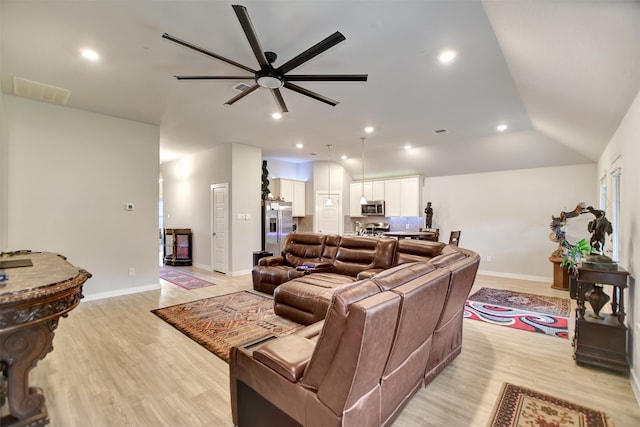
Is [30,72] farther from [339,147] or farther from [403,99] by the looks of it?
[339,147]

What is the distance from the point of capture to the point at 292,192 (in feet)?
27.3

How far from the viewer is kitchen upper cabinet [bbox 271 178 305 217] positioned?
808 centimetres

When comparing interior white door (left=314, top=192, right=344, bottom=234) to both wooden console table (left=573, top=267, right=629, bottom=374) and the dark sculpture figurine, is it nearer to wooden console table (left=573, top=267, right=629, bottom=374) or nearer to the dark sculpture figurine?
the dark sculpture figurine

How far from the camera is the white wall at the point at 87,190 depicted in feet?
13.1

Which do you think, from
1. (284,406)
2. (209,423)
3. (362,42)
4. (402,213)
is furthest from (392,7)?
(402,213)

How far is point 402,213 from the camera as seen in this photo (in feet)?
25.6

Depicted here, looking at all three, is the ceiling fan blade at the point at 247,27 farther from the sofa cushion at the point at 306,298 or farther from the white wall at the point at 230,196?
the white wall at the point at 230,196

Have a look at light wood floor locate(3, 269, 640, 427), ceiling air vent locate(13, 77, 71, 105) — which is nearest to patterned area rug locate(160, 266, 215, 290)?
light wood floor locate(3, 269, 640, 427)

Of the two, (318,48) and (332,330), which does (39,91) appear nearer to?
(318,48)

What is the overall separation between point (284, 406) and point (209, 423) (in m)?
0.78

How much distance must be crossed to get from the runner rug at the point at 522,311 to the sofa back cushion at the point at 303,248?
2.39m

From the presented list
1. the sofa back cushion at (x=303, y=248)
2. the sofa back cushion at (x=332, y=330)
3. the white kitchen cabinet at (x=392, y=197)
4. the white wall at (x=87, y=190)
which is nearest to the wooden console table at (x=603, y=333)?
the sofa back cushion at (x=332, y=330)

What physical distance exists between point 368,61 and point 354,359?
288cm

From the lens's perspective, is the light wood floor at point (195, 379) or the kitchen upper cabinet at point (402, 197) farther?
the kitchen upper cabinet at point (402, 197)
